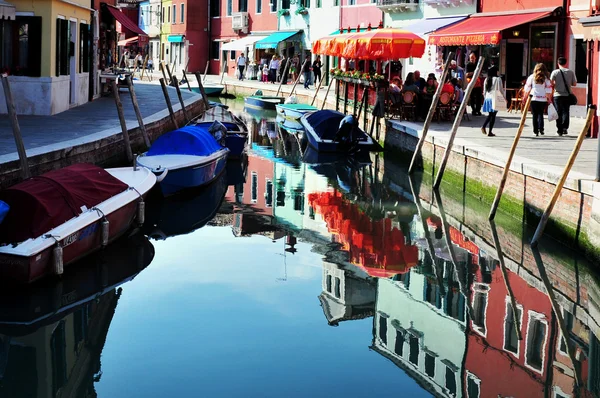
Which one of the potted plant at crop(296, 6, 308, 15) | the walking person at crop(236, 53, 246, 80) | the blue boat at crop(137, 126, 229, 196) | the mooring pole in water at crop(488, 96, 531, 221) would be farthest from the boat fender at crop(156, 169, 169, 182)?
the walking person at crop(236, 53, 246, 80)

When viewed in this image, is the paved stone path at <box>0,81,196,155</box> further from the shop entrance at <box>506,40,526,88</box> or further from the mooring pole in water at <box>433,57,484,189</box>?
the shop entrance at <box>506,40,526,88</box>

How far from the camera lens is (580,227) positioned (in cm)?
1110

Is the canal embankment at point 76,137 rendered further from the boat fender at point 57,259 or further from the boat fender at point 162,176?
the boat fender at point 57,259

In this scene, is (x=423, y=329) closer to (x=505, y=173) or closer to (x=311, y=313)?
(x=311, y=313)

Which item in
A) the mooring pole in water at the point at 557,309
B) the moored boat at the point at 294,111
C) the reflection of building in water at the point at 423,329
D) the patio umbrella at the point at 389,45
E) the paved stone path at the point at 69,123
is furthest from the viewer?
the moored boat at the point at 294,111

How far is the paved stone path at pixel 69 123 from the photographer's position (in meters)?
15.2

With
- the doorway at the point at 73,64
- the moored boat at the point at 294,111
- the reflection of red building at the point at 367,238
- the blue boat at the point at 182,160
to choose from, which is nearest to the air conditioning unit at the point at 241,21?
the moored boat at the point at 294,111

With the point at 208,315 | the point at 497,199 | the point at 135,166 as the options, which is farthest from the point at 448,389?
the point at 135,166

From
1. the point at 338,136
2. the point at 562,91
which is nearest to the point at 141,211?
the point at 562,91

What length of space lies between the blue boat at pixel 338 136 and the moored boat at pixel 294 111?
5145 millimetres

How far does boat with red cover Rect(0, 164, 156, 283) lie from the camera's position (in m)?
9.32

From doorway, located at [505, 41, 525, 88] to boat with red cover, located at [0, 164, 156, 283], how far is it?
1595cm

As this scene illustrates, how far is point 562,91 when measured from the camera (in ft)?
56.1

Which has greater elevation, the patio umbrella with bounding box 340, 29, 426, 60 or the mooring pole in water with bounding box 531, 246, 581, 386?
the patio umbrella with bounding box 340, 29, 426, 60
